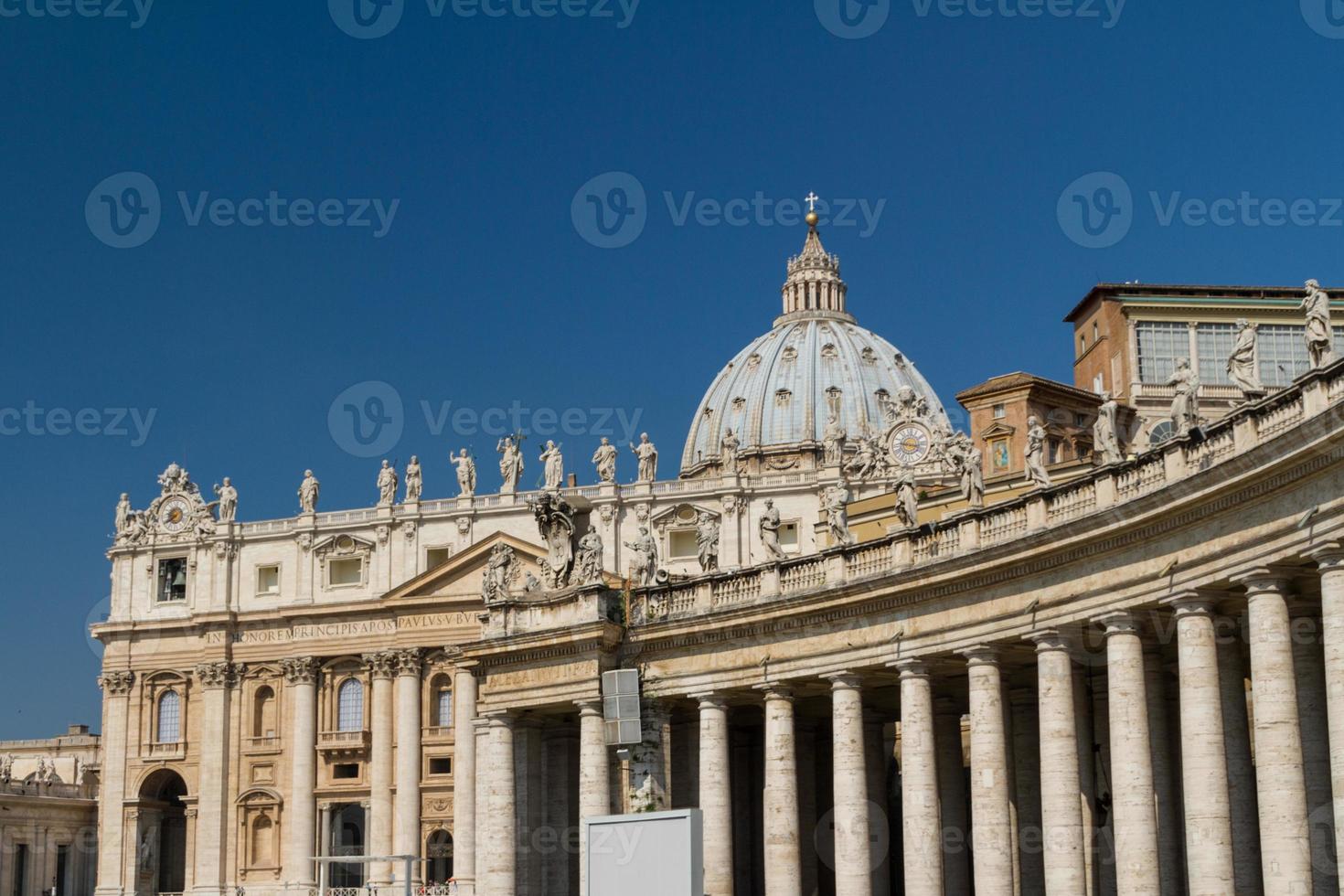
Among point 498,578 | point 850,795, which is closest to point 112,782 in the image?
point 498,578

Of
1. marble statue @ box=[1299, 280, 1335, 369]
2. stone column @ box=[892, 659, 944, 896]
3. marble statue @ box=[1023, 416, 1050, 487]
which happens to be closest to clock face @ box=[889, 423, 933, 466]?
marble statue @ box=[1023, 416, 1050, 487]

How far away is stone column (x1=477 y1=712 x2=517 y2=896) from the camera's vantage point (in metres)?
50.5

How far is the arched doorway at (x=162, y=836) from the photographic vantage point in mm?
124625

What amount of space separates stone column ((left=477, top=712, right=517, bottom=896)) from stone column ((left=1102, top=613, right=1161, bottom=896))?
61.6ft

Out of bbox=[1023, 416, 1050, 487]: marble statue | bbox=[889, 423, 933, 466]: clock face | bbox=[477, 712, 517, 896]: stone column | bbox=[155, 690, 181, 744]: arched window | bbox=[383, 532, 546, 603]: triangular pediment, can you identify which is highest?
bbox=[889, 423, 933, 466]: clock face

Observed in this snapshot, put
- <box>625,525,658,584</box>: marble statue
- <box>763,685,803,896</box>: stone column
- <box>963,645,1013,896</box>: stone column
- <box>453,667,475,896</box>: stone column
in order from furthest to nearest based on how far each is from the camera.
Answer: <box>453,667,475,896</box>: stone column
<box>625,525,658,584</box>: marble statue
<box>763,685,803,896</box>: stone column
<box>963,645,1013,896</box>: stone column

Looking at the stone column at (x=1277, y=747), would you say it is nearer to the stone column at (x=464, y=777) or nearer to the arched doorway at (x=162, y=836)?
the stone column at (x=464, y=777)

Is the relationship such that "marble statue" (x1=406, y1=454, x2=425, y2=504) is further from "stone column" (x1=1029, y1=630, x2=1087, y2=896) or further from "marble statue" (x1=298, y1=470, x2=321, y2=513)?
"stone column" (x1=1029, y1=630, x2=1087, y2=896)

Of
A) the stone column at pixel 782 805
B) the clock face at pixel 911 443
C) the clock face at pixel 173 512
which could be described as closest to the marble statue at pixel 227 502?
the clock face at pixel 173 512

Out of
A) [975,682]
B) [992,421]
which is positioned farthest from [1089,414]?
[975,682]

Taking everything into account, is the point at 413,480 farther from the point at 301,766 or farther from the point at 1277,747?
the point at 1277,747

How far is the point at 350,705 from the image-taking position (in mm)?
118812

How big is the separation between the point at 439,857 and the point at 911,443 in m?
39.5

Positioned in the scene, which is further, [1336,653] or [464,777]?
[464,777]
